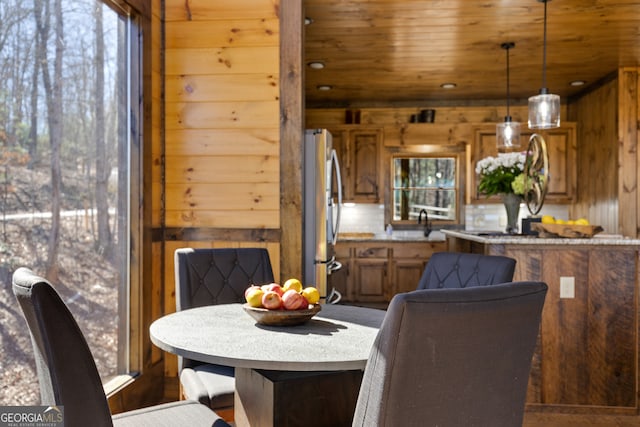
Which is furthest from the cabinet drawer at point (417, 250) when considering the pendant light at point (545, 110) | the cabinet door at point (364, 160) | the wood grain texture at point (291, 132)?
the wood grain texture at point (291, 132)

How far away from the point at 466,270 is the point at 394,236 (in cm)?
371

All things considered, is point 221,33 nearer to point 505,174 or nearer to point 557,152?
point 505,174

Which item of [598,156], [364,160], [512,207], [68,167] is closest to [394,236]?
[364,160]

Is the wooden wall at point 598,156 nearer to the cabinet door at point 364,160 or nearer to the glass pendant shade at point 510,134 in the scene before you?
the glass pendant shade at point 510,134

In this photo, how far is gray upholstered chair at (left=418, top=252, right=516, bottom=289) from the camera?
2.14m

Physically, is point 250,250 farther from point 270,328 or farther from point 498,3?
point 498,3

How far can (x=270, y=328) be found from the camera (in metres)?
1.71

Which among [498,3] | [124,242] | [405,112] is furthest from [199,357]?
[405,112]

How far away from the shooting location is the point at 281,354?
1.40 meters

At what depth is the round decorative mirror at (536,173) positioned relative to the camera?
329 centimetres

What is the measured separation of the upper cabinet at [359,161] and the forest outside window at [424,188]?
1.07 feet

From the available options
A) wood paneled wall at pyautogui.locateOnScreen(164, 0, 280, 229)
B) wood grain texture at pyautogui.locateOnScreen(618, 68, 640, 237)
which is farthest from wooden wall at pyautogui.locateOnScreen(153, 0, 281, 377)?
wood grain texture at pyautogui.locateOnScreen(618, 68, 640, 237)

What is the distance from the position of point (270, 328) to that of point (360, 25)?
9.22 ft

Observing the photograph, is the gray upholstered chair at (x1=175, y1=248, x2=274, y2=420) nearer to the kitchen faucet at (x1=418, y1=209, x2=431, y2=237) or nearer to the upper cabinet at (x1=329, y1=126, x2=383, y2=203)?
the upper cabinet at (x1=329, y1=126, x2=383, y2=203)
